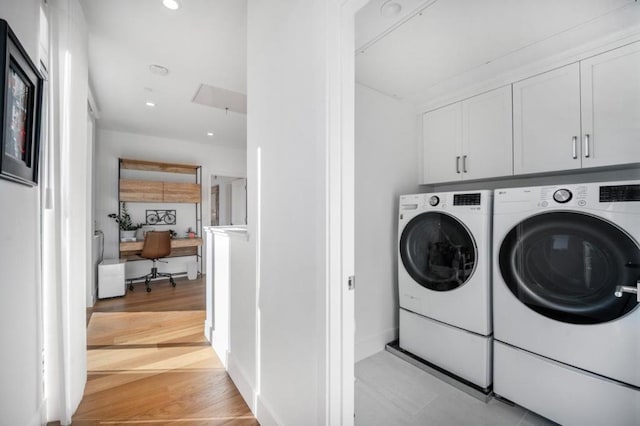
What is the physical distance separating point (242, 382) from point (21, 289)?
1287mm

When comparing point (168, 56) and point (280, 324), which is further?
point (168, 56)

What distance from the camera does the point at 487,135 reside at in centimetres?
225

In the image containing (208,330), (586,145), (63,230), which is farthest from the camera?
(208,330)

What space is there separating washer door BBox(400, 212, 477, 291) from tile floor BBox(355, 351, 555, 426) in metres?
0.68

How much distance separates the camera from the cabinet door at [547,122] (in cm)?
180

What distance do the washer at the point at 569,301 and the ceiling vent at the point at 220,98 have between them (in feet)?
9.53

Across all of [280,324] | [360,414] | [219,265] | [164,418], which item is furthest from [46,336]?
[360,414]

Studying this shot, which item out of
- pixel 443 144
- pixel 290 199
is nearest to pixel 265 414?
pixel 290 199

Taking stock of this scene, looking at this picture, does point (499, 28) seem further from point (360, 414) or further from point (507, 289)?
point (360, 414)

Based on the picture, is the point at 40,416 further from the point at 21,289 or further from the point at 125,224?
the point at 125,224

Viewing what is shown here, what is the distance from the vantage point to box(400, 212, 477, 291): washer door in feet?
6.56

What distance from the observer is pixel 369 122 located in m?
2.42

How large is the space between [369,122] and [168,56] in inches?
73.8

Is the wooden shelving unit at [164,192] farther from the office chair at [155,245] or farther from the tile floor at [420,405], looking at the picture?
the tile floor at [420,405]
